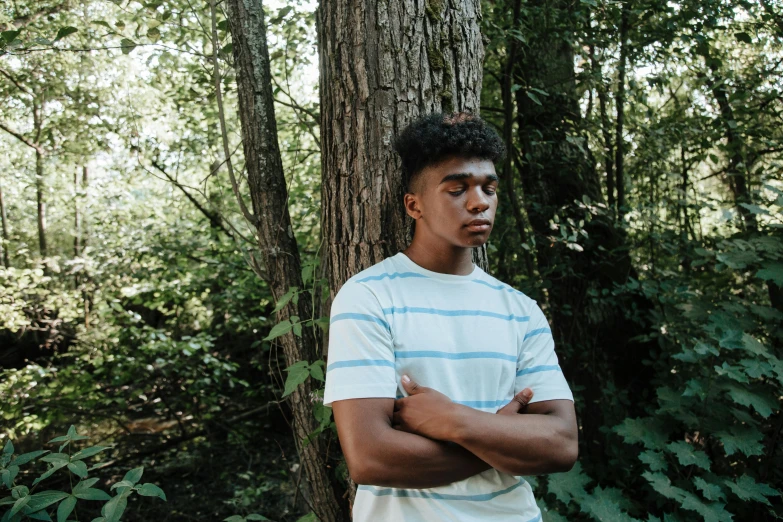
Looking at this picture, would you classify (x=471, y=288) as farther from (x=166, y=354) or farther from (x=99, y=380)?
(x=99, y=380)

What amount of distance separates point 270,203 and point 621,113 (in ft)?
10.4

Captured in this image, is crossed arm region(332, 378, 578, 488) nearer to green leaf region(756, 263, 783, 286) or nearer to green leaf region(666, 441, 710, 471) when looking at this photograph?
green leaf region(666, 441, 710, 471)

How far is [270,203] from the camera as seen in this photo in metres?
2.66

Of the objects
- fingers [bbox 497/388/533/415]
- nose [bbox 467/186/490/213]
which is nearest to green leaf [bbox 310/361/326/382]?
fingers [bbox 497/388/533/415]

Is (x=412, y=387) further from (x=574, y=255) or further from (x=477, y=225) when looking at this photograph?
(x=574, y=255)

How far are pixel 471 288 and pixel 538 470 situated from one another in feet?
2.02

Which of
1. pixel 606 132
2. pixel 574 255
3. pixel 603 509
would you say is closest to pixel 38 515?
pixel 603 509

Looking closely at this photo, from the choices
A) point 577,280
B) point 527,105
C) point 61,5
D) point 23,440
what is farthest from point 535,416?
point 61,5

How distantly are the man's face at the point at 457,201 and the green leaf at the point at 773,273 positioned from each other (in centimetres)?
192

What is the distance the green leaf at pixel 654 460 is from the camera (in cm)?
291

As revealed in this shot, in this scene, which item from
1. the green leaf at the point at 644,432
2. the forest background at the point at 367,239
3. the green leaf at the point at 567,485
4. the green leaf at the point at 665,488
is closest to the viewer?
the forest background at the point at 367,239

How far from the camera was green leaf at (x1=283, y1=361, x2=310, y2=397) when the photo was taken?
2.14 meters

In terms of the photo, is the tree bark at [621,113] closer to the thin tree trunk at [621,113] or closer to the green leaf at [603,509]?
the thin tree trunk at [621,113]

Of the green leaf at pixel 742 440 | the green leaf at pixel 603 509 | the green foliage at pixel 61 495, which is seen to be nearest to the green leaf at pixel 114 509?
the green foliage at pixel 61 495
